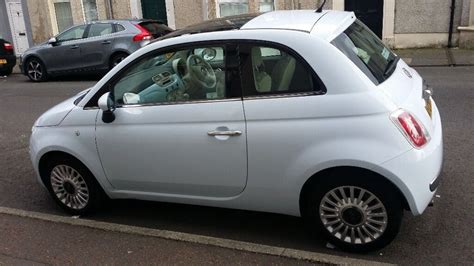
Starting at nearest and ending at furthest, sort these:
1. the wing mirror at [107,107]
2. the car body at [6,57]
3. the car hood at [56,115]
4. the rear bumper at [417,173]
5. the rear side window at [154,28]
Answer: the rear bumper at [417,173]
the wing mirror at [107,107]
the car hood at [56,115]
the rear side window at [154,28]
the car body at [6,57]

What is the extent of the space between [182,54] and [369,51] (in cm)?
145

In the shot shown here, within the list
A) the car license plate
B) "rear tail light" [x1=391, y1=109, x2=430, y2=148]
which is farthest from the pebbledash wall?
"rear tail light" [x1=391, y1=109, x2=430, y2=148]

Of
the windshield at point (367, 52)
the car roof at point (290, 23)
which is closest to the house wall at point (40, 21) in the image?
the car roof at point (290, 23)

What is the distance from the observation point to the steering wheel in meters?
3.84

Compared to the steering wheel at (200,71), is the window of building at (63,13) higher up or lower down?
lower down

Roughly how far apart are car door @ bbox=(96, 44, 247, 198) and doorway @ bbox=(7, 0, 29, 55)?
17158 mm

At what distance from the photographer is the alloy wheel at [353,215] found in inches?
136

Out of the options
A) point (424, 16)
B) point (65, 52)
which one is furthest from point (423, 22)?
point (65, 52)

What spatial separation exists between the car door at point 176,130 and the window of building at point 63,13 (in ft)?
51.1

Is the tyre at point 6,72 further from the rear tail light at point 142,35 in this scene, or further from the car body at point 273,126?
the car body at point 273,126

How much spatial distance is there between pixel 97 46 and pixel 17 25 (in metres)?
8.57

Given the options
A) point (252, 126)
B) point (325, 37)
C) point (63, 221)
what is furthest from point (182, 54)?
point (63, 221)

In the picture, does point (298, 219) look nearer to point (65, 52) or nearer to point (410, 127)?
point (410, 127)

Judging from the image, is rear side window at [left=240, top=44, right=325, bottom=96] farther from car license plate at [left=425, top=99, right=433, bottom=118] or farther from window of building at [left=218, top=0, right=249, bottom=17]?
window of building at [left=218, top=0, right=249, bottom=17]
